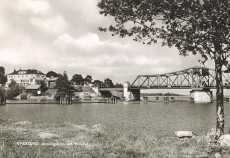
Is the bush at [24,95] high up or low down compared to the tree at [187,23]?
down

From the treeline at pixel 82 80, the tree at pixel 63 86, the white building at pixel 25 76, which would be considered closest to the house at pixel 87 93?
the treeline at pixel 82 80

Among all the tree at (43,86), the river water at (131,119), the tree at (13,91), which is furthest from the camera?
the tree at (43,86)

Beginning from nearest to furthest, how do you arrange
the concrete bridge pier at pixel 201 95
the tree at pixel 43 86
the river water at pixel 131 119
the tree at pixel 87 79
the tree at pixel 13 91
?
the river water at pixel 131 119
the tree at pixel 13 91
the concrete bridge pier at pixel 201 95
the tree at pixel 43 86
the tree at pixel 87 79

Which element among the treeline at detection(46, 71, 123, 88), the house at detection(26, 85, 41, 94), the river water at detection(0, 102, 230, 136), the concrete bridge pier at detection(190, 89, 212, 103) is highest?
the treeline at detection(46, 71, 123, 88)

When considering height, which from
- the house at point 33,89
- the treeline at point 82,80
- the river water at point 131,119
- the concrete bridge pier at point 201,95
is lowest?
the river water at point 131,119

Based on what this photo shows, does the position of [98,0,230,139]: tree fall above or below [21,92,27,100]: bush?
above

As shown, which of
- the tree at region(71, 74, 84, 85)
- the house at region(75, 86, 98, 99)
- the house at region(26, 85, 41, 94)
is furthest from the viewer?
the tree at region(71, 74, 84, 85)

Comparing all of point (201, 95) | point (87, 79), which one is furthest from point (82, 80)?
point (201, 95)

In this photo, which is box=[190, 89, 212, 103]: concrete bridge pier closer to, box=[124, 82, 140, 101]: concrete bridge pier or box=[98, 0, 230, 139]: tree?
box=[124, 82, 140, 101]: concrete bridge pier

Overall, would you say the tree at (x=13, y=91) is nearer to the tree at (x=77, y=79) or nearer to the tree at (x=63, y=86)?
the tree at (x=63, y=86)

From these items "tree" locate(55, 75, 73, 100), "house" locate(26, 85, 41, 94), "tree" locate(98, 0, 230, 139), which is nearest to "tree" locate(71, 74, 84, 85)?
"house" locate(26, 85, 41, 94)

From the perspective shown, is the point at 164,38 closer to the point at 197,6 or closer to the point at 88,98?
the point at 197,6
